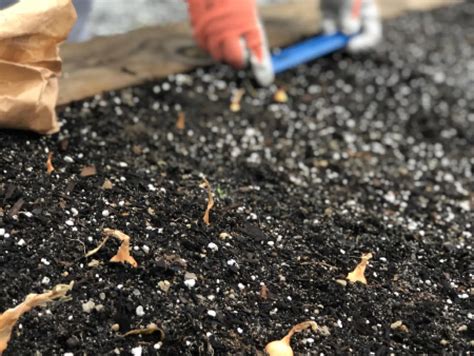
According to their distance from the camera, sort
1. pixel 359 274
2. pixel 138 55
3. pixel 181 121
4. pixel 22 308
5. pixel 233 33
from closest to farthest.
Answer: pixel 22 308, pixel 359 274, pixel 181 121, pixel 233 33, pixel 138 55

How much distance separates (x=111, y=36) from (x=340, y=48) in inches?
32.6

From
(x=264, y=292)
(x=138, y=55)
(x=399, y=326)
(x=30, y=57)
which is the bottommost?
(x=399, y=326)

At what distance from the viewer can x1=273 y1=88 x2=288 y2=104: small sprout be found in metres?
2.05

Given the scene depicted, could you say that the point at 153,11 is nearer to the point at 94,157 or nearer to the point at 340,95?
the point at 340,95

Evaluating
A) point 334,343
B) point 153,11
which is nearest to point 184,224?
point 334,343

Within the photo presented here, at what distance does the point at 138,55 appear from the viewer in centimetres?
204

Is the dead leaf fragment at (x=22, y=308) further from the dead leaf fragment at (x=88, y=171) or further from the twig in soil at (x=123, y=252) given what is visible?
the dead leaf fragment at (x=88, y=171)

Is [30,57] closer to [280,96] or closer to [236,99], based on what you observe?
[236,99]

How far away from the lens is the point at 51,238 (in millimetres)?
1195

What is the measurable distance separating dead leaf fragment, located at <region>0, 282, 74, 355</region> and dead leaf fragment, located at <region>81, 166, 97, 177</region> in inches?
13.6

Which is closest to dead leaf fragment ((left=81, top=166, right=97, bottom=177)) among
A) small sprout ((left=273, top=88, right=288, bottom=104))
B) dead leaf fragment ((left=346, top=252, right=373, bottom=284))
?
dead leaf fragment ((left=346, top=252, right=373, bottom=284))

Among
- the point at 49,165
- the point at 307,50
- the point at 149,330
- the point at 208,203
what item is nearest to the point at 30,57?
the point at 49,165

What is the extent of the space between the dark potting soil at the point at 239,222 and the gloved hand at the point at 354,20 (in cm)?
31

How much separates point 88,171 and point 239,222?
0.34 m
